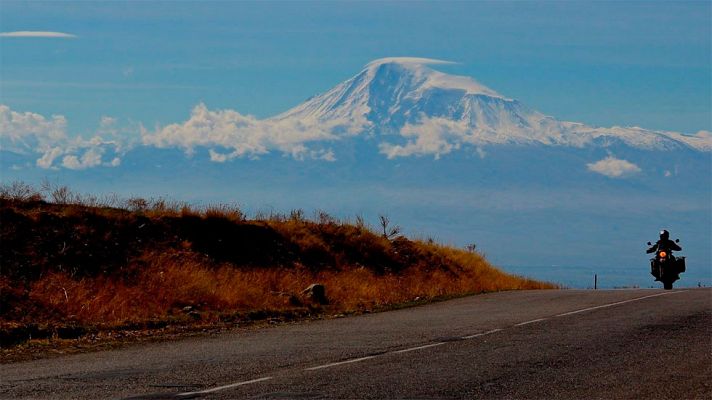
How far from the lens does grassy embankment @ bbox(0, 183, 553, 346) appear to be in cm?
2064

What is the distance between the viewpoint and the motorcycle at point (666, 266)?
2931cm

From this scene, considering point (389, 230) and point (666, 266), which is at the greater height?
point (389, 230)

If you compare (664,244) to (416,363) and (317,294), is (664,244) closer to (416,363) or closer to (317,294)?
(317,294)

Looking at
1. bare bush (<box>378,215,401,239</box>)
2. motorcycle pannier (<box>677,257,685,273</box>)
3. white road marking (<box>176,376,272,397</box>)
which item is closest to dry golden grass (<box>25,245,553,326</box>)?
motorcycle pannier (<box>677,257,685,273</box>)

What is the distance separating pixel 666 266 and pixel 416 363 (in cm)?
1834

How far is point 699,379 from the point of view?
11.6 m

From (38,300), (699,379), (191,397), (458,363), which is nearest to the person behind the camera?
(191,397)

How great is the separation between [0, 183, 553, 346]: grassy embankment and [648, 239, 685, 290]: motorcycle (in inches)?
220

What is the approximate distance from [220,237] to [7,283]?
909 centimetres

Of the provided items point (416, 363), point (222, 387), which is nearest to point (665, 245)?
point (416, 363)

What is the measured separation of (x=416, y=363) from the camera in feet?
42.2

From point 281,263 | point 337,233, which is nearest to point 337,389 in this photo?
point 281,263

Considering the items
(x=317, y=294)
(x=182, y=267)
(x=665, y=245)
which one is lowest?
(x=317, y=294)

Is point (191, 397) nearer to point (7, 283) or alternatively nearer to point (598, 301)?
point (7, 283)
